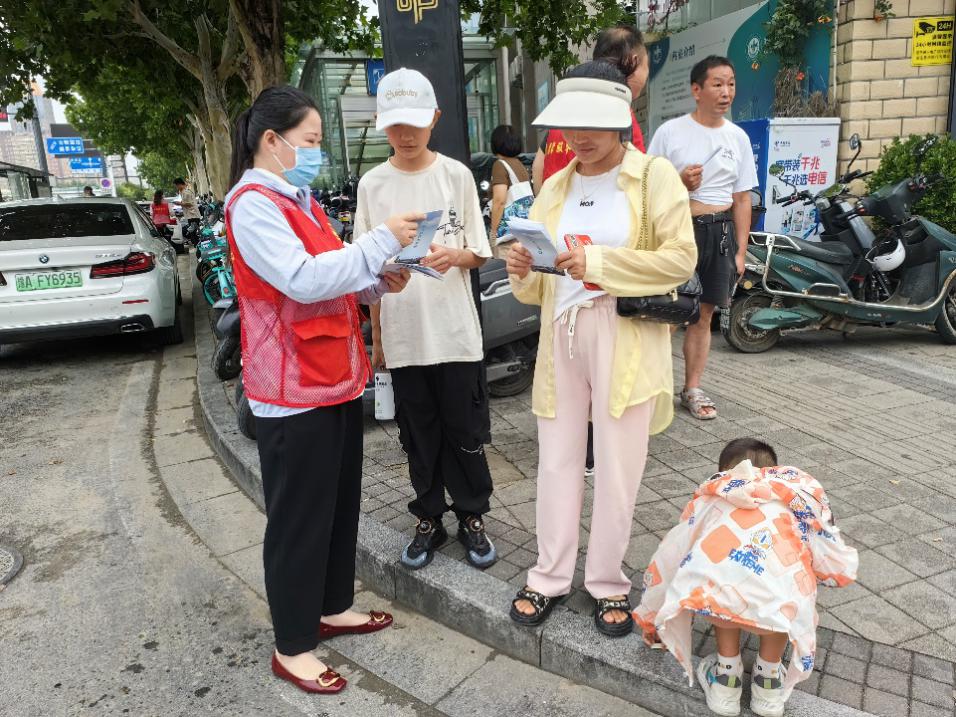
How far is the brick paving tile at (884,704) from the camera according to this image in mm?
2135

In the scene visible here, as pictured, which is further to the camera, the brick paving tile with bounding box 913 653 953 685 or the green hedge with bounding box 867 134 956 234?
the green hedge with bounding box 867 134 956 234

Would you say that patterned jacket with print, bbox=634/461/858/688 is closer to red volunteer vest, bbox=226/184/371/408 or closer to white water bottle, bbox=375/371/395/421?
red volunteer vest, bbox=226/184/371/408

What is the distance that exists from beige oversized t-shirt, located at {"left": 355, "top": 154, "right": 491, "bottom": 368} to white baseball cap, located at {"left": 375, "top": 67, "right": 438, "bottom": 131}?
225mm

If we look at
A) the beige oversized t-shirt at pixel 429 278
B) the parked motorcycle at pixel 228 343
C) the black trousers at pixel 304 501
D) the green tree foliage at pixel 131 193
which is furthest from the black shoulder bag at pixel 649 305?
the green tree foliage at pixel 131 193

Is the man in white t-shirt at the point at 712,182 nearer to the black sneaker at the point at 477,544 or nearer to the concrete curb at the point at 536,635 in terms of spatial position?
the black sneaker at the point at 477,544

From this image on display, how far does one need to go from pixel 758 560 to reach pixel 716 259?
283 cm

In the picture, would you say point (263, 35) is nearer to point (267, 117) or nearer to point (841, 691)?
point (267, 117)

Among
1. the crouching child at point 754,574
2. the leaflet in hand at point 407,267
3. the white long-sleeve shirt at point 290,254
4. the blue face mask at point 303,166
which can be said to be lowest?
the crouching child at point 754,574

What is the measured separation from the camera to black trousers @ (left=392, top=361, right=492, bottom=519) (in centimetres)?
289

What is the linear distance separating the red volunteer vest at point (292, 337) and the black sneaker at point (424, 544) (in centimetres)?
92

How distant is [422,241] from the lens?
2.24 metres

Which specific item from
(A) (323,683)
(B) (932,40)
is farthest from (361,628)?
(B) (932,40)

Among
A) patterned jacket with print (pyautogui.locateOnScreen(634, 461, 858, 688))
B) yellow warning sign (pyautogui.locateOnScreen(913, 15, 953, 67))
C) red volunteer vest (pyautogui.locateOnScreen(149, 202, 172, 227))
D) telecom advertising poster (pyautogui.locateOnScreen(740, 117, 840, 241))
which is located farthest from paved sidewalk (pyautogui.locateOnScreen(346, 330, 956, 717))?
red volunteer vest (pyautogui.locateOnScreen(149, 202, 172, 227))

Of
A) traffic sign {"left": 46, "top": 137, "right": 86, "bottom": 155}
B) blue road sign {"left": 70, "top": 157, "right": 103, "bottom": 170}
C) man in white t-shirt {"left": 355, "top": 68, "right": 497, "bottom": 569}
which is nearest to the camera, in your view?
man in white t-shirt {"left": 355, "top": 68, "right": 497, "bottom": 569}
